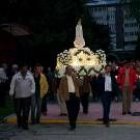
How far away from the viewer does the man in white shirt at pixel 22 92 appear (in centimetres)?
1894

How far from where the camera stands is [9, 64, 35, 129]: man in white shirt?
18.9m

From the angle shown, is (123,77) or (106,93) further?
(123,77)

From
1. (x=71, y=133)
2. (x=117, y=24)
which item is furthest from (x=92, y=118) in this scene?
(x=117, y=24)

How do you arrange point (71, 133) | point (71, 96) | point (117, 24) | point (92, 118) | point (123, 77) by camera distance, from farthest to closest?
point (117, 24) < point (123, 77) < point (92, 118) < point (71, 96) < point (71, 133)

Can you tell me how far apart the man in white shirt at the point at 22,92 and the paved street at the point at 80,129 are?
1.42 feet

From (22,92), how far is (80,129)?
6.49 feet

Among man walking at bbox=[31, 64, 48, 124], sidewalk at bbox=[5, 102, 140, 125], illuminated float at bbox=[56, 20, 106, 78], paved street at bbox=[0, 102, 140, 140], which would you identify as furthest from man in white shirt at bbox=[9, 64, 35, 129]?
illuminated float at bbox=[56, 20, 106, 78]

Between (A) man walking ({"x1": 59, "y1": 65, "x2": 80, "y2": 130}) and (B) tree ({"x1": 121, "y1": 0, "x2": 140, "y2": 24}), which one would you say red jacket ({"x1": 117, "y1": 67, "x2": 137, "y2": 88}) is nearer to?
(A) man walking ({"x1": 59, "y1": 65, "x2": 80, "y2": 130})

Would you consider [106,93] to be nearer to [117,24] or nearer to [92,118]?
[92,118]

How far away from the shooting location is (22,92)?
1892 centimetres

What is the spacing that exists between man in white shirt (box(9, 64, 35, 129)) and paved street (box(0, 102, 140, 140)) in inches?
17.0

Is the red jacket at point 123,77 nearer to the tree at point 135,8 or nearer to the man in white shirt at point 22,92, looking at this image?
the man in white shirt at point 22,92

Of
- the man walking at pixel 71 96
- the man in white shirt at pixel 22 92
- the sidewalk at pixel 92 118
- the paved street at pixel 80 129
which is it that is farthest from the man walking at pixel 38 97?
the man walking at pixel 71 96

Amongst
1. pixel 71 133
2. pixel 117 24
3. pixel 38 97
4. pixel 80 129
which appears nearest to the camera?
pixel 71 133
